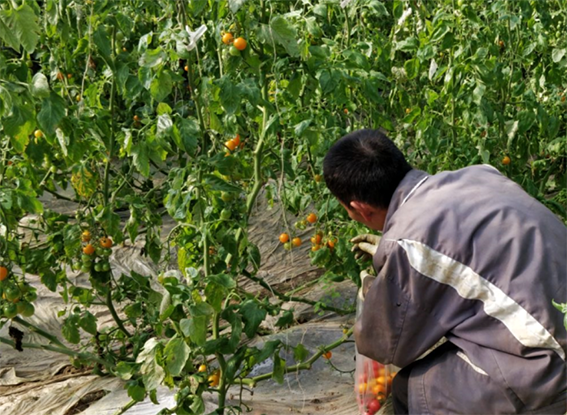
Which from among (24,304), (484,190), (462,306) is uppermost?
(484,190)

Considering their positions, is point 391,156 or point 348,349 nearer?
point 391,156

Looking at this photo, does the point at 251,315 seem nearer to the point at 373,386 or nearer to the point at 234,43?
the point at 373,386

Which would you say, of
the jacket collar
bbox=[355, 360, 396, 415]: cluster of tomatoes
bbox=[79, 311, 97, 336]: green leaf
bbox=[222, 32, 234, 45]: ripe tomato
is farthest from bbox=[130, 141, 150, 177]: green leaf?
bbox=[355, 360, 396, 415]: cluster of tomatoes

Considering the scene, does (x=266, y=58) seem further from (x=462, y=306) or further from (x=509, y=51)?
(x=509, y=51)

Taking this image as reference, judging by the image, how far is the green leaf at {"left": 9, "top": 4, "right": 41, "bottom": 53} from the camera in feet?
5.07

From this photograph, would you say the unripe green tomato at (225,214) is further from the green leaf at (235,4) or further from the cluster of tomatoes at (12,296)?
the cluster of tomatoes at (12,296)

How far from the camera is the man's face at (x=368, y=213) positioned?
193 cm

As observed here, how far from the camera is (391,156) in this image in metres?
1.90

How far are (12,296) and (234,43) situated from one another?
39.9 inches

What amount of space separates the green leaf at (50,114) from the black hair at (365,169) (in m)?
0.69

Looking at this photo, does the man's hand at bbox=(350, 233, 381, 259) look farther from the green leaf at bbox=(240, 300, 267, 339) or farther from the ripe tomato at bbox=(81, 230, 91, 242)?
the ripe tomato at bbox=(81, 230, 91, 242)

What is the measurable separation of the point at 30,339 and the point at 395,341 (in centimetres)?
196

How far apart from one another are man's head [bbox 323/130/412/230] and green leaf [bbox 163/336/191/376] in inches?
22.4

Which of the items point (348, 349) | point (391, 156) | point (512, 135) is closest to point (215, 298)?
point (391, 156)
